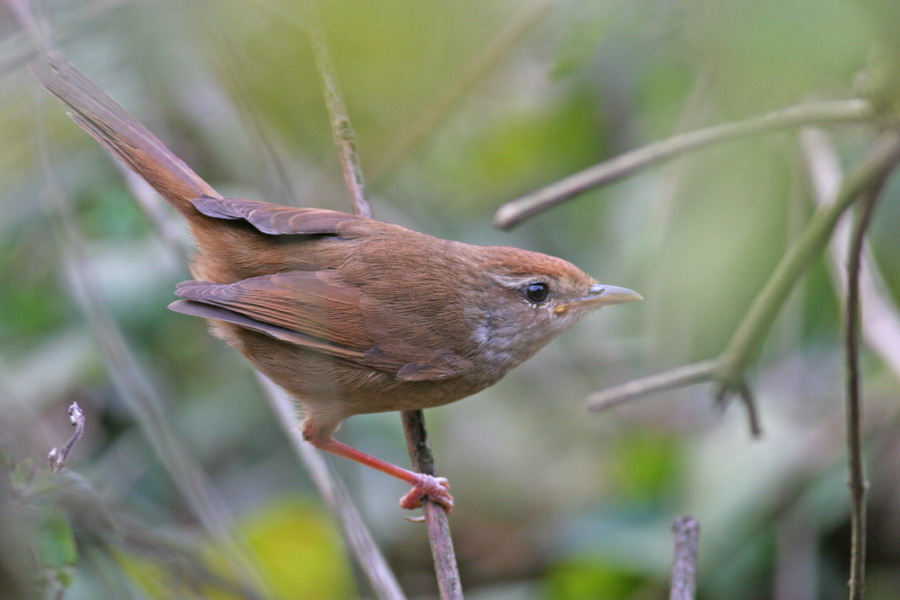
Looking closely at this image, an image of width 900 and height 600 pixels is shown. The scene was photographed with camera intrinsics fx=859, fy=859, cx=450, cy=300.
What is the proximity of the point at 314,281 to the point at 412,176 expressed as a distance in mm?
2158

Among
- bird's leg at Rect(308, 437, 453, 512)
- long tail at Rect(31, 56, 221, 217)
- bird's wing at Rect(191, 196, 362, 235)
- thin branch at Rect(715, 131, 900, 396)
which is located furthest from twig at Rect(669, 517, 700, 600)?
long tail at Rect(31, 56, 221, 217)

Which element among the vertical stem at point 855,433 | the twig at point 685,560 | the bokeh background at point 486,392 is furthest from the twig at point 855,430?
the bokeh background at point 486,392

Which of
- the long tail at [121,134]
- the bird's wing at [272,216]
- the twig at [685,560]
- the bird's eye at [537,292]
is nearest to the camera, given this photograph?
the twig at [685,560]

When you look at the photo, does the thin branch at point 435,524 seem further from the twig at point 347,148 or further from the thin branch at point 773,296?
the twig at point 347,148

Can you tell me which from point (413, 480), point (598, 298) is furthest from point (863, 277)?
point (413, 480)

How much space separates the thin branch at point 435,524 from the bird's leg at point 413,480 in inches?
1.5

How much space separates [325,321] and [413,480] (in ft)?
2.32

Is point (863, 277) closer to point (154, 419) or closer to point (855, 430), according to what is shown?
point (855, 430)

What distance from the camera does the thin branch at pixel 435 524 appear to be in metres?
2.58

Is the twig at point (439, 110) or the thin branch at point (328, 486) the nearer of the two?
the thin branch at point (328, 486)

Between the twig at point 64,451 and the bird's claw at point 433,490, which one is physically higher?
the bird's claw at point 433,490

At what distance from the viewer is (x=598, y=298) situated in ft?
11.4

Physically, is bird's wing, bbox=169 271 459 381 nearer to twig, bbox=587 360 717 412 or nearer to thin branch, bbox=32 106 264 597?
thin branch, bbox=32 106 264 597

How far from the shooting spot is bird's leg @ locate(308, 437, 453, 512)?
10.7ft
